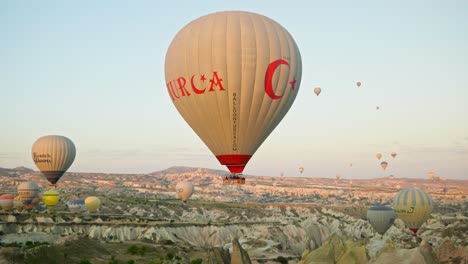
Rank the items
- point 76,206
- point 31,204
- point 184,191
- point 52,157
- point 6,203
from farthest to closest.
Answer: point 184,191 → point 76,206 → point 52,157 → point 31,204 → point 6,203

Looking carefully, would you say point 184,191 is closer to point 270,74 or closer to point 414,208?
point 414,208

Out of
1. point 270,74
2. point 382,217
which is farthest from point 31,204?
point 270,74

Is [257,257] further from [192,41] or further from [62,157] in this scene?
[62,157]

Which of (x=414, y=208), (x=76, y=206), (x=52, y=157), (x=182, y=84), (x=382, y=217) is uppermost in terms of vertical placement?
(x=182, y=84)

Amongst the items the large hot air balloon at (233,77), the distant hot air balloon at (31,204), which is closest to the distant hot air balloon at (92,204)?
the distant hot air balloon at (31,204)

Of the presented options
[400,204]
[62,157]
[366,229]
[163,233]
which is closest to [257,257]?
Result: [163,233]

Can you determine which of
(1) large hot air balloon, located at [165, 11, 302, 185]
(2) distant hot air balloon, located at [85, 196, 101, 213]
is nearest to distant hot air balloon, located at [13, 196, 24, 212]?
(2) distant hot air balloon, located at [85, 196, 101, 213]

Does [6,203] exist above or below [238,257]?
below

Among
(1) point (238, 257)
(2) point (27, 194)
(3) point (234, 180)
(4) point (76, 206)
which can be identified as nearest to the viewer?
(1) point (238, 257)

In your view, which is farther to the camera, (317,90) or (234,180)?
(317,90)
